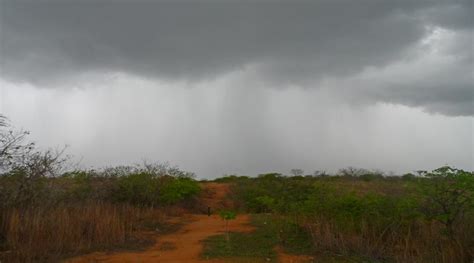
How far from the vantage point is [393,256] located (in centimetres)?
966

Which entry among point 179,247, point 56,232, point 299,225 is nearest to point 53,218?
point 56,232

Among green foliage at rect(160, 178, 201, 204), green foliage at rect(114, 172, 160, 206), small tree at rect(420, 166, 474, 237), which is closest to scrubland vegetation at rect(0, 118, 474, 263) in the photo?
small tree at rect(420, 166, 474, 237)

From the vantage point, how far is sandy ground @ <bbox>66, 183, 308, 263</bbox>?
33.4 ft

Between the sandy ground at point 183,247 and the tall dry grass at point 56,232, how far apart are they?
62 cm

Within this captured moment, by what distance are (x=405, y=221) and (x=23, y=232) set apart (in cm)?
990

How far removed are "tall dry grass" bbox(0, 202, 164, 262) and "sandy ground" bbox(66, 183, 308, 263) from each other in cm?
62

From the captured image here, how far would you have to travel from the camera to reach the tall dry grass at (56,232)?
9.54 metres

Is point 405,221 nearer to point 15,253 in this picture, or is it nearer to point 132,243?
point 132,243

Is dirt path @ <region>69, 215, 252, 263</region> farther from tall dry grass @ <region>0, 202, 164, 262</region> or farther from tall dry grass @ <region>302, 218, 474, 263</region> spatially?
tall dry grass @ <region>302, 218, 474, 263</region>

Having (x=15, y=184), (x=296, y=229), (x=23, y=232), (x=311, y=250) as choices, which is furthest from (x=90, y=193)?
(x=311, y=250)

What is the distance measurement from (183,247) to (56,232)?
354 centimetres

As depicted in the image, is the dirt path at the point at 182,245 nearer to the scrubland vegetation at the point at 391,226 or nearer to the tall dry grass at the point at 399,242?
the scrubland vegetation at the point at 391,226

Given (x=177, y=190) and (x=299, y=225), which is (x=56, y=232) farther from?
(x=177, y=190)

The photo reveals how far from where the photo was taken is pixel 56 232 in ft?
34.1
